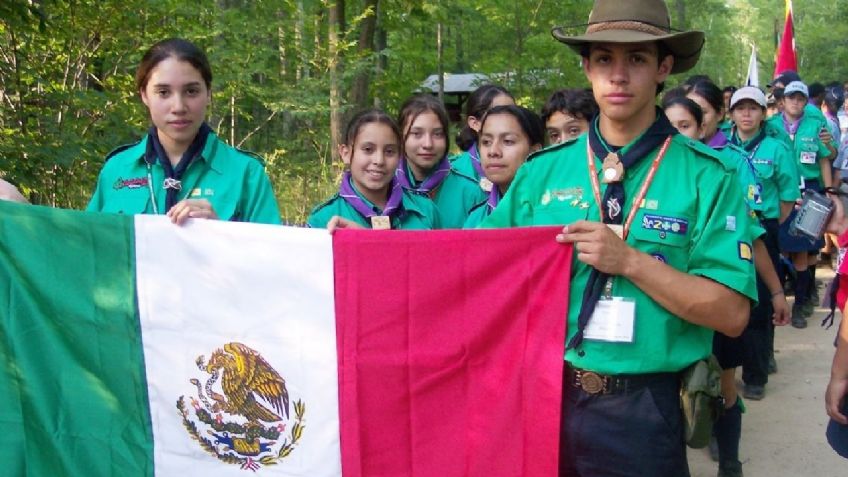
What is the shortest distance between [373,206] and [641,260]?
1.78m

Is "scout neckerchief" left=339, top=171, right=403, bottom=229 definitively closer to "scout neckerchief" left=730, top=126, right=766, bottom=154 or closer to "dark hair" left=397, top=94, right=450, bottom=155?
"dark hair" left=397, top=94, right=450, bottom=155

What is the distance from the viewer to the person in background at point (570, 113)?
181 inches

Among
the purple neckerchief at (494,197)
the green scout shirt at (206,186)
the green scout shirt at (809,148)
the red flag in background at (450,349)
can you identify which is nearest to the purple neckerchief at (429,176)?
the purple neckerchief at (494,197)

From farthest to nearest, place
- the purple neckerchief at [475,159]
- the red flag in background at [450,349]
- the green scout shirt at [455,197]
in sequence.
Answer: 1. the purple neckerchief at [475,159]
2. the green scout shirt at [455,197]
3. the red flag in background at [450,349]

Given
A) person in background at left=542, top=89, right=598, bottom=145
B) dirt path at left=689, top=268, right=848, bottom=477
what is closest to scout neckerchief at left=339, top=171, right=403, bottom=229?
person in background at left=542, top=89, right=598, bottom=145

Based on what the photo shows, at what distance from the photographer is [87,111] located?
7.67 m

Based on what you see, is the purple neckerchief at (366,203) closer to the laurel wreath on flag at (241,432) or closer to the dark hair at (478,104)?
the laurel wreath on flag at (241,432)

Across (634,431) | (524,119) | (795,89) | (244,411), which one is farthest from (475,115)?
(795,89)

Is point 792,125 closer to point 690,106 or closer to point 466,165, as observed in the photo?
point 690,106

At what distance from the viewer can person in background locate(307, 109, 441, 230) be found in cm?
386

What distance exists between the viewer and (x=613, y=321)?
2436 millimetres

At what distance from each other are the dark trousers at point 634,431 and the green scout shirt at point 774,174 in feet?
15.4

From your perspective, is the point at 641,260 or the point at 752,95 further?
the point at 752,95

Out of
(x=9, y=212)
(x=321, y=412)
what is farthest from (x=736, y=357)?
(x=9, y=212)
